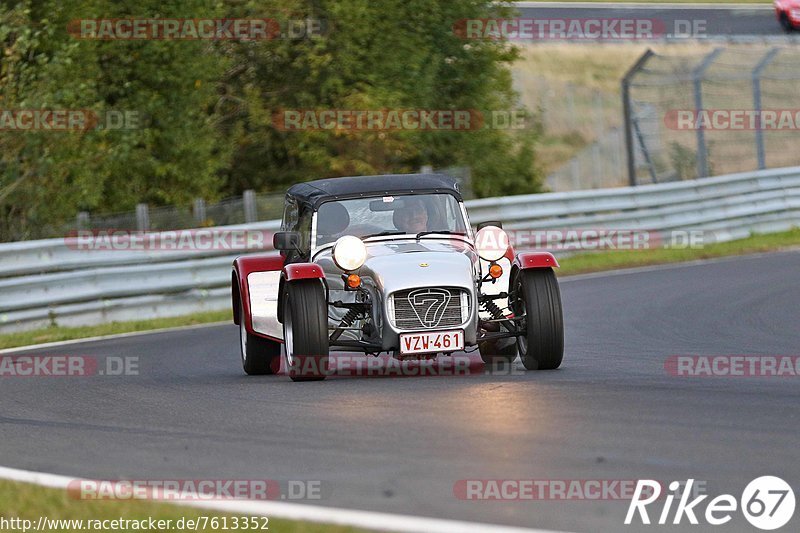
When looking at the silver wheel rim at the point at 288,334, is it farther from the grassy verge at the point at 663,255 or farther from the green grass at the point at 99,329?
the grassy verge at the point at 663,255

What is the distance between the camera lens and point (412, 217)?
11.4 m

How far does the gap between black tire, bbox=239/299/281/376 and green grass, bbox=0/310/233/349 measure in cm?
446

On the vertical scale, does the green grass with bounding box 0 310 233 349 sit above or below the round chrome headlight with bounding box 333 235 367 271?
below

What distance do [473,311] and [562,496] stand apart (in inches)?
174

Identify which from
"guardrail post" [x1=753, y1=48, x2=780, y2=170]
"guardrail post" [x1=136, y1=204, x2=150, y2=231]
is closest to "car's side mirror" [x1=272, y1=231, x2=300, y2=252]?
"guardrail post" [x1=136, y1=204, x2=150, y2=231]

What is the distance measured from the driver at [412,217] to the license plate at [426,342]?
1.35 meters

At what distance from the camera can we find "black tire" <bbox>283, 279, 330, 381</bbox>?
33.6 ft

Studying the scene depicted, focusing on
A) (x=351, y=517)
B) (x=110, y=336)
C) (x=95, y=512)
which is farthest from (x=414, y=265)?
(x=110, y=336)

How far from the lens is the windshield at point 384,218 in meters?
11.3

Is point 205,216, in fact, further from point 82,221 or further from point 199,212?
point 82,221

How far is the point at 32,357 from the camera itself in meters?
14.1

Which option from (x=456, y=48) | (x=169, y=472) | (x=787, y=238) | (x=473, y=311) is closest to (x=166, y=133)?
(x=456, y=48)

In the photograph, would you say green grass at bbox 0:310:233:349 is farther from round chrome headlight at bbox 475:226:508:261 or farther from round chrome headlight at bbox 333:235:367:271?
round chrome headlight at bbox 475:226:508:261

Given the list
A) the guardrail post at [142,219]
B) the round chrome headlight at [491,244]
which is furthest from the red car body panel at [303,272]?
the guardrail post at [142,219]
